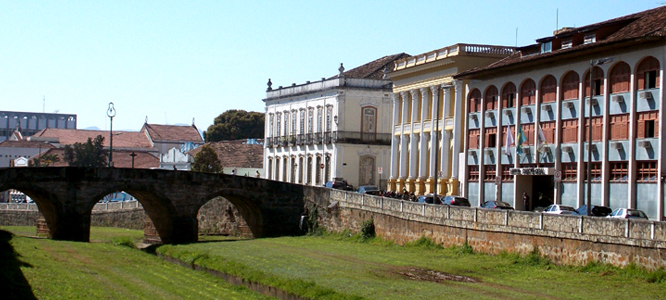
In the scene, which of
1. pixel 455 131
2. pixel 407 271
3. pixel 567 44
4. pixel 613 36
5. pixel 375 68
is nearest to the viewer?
pixel 407 271

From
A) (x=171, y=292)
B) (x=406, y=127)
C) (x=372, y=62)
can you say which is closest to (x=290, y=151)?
(x=372, y=62)

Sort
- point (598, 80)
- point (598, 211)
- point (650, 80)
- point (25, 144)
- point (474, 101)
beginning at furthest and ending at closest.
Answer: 1. point (25, 144)
2. point (474, 101)
3. point (598, 80)
4. point (650, 80)
5. point (598, 211)

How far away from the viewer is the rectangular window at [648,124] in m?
48.1

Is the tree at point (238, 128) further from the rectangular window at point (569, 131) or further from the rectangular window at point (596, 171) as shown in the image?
the rectangular window at point (596, 171)

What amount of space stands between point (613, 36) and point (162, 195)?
31.0m

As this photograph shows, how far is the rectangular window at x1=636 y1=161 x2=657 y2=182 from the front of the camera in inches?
1886

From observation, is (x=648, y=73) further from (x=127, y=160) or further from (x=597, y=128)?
(x=127, y=160)

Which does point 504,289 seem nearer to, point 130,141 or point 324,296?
point 324,296

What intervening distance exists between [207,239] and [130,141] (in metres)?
86.7

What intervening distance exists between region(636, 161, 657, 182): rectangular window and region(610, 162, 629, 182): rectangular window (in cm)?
84

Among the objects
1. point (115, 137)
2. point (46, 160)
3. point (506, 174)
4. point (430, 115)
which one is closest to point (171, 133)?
point (115, 137)

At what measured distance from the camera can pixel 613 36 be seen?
51.8 meters

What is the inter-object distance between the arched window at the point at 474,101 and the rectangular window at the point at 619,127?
13.5m

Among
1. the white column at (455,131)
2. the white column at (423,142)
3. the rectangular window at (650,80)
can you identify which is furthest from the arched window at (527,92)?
the white column at (423,142)
